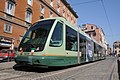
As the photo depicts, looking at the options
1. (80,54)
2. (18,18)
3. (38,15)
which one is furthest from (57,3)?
(80,54)

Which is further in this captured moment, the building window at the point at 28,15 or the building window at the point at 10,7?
the building window at the point at 28,15

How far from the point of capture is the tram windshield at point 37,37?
29.8 feet

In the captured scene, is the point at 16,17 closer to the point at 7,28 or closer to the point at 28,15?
the point at 7,28

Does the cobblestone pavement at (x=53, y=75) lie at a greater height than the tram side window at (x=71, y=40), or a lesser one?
lesser

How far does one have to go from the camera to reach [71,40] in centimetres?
1174

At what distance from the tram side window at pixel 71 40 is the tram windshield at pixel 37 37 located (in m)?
1.70

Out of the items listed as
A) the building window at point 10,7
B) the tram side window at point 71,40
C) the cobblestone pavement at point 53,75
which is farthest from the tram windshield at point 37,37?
the building window at point 10,7

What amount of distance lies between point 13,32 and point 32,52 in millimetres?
15763

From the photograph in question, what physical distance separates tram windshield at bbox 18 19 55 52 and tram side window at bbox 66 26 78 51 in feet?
5.58

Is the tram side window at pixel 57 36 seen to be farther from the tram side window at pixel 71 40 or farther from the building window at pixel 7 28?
the building window at pixel 7 28

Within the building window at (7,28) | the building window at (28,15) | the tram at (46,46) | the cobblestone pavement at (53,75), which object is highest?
the building window at (28,15)

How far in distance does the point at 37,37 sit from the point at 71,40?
9.95 ft

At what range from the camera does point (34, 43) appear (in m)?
9.21

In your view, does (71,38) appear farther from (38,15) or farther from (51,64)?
(38,15)
